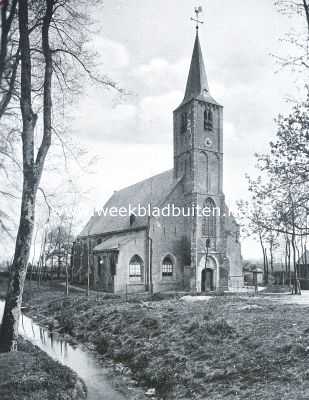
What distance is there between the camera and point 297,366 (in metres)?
9.41

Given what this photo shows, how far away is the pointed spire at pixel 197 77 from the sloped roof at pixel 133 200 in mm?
7804

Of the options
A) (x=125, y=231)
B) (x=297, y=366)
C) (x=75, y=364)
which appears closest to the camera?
(x=297, y=366)

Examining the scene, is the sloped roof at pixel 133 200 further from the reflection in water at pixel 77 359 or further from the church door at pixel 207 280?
the reflection in water at pixel 77 359

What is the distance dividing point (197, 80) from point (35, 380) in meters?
31.8

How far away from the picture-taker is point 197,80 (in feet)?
118

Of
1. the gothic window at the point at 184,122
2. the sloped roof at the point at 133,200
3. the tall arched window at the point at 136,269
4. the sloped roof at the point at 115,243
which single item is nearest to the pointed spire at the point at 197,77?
the gothic window at the point at 184,122

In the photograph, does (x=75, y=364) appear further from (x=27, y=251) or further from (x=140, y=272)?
(x=140, y=272)

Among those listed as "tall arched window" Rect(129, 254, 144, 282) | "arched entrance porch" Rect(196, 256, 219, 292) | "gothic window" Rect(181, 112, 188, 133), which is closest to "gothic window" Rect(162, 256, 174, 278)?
"tall arched window" Rect(129, 254, 144, 282)

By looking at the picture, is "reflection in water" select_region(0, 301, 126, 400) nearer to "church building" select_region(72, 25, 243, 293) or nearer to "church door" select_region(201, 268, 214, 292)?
"church building" select_region(72, 25, 243, 293)

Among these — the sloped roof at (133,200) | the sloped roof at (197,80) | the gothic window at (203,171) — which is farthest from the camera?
the sloped roof at (133,200)

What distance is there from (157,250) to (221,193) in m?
7.75

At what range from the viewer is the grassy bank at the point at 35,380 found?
822 cm

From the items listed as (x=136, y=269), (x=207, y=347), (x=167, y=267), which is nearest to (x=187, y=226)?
(x=167, y=267)

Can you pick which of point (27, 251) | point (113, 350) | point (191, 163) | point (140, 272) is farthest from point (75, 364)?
point (191, 163)
